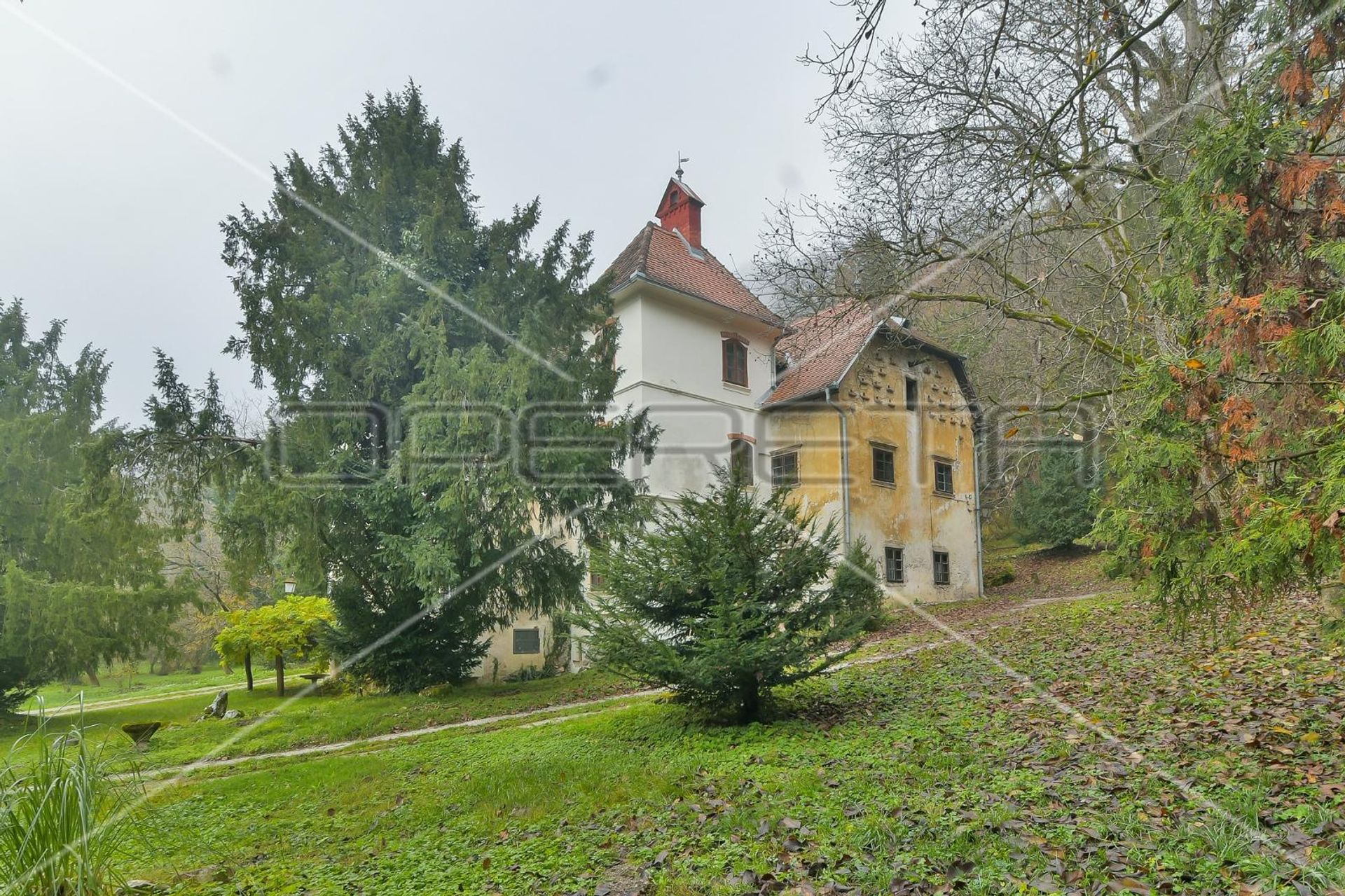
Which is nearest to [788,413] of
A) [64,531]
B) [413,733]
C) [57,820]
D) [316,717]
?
[413,733]

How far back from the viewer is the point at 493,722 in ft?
33.7

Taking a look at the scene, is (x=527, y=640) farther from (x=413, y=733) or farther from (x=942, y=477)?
(x=942, y=477)

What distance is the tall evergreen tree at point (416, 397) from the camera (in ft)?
37.7

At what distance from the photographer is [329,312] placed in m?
12.2

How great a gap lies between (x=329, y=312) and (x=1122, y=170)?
1110 cm

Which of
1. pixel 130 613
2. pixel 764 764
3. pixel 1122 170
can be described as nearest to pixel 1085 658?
pixel 764 764

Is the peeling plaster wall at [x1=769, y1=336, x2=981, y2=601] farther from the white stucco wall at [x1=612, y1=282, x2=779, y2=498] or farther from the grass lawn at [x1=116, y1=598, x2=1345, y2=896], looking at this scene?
the grass lawn at [x1=116, y1=598, x2=1345, y2=896]

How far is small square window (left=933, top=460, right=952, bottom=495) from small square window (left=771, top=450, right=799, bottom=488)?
4.66 meters

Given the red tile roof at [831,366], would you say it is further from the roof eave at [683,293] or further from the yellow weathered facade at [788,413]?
the roof eave at [683,293]

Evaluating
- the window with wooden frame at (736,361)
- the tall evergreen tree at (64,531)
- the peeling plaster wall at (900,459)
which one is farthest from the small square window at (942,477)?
the tall evergreen tree at (64,531)

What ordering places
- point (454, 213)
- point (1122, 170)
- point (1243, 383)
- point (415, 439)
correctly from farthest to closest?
point (454, 213) < point (415, 439) < point (1122, 170) < point (1243, 383)

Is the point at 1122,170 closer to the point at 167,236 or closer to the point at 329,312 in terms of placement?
the point at 329,312

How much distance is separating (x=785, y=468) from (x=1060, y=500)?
10.3m

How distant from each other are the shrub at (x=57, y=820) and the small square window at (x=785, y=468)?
1694cm
